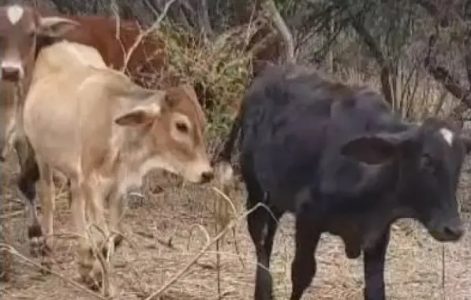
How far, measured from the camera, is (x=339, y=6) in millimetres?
12625

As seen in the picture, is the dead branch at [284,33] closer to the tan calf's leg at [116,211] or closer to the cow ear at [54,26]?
the cow ear at [54,26]

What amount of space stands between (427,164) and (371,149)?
31cm

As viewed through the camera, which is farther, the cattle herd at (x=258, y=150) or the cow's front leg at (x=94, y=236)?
the cow's front leg at (x=94, y=236)

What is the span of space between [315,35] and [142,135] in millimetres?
5745

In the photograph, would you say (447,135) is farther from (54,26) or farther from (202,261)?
(54,26)

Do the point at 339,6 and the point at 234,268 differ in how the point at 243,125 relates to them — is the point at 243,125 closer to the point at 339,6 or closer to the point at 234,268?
the point at 234,268

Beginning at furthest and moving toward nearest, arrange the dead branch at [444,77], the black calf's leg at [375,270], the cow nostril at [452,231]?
the dead branch at [444,77] < the black calf's leg at [375,270] < the cow nostril at [452,231]

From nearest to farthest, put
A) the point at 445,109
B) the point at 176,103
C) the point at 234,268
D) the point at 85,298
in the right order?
the point at 176,103
the point at 85,298
the point at 234,268
the point at 445,109

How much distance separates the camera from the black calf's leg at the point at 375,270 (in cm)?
685

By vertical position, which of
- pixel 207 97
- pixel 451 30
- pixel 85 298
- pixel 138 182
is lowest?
pixel 85 298

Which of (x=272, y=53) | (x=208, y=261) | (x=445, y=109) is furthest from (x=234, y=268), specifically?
(x=445, y=109)

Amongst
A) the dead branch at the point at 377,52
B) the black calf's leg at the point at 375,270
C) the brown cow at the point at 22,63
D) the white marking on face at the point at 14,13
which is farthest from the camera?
the dead branch at the point at 377,52

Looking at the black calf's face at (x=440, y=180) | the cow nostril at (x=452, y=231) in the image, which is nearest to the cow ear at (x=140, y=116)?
the black calf's face at (x=440, y=180)

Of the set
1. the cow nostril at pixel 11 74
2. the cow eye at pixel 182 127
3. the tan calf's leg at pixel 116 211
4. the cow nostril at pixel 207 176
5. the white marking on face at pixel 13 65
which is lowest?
the tan calf's leg at pixel 116 211
